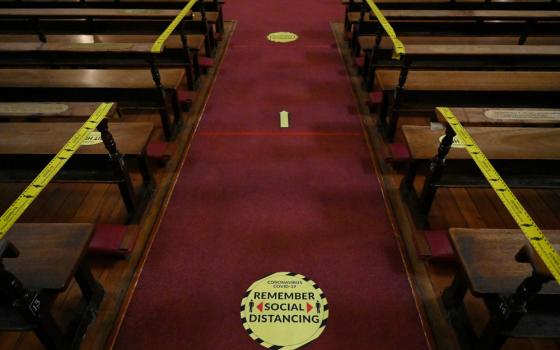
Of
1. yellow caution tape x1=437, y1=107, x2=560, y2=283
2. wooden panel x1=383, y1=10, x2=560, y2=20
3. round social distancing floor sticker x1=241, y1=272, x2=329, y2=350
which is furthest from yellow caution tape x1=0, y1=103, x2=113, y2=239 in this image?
wooden panel x1=383, y1=10, x2=560, y2=20

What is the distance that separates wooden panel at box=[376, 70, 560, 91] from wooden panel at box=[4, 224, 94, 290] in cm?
255

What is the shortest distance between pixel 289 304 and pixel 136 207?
4.33 ft

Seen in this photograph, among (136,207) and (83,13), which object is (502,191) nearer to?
(136,207)

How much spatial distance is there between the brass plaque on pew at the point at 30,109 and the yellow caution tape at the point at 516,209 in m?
2.45

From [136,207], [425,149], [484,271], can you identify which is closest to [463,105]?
[425,149]

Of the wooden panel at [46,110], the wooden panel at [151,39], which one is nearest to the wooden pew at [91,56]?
the wooden panel at [151,39]

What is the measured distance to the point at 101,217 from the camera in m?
2.48

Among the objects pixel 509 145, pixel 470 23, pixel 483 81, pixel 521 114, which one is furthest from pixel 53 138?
pixel 470 23

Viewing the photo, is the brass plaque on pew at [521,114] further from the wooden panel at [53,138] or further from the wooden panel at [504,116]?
the wooden panel at [53,138]

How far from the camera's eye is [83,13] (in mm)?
3523

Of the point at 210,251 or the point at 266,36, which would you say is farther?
the point at 266,36

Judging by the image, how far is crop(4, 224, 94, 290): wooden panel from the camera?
57.2 inches

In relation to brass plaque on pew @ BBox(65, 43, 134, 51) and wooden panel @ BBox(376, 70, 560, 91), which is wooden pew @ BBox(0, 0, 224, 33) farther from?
wooden panel @ BBox(376, 70, 560, 91)

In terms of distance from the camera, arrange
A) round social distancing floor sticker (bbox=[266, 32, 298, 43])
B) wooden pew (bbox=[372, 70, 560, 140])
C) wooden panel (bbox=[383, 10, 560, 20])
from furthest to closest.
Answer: round social distancing floor sticker (bbox=[266, 32, 298, 43]), wooden panel (bbox=[383, 10, 560, 20]), wooden pew (bbox=[372, 70, 560, 140])
